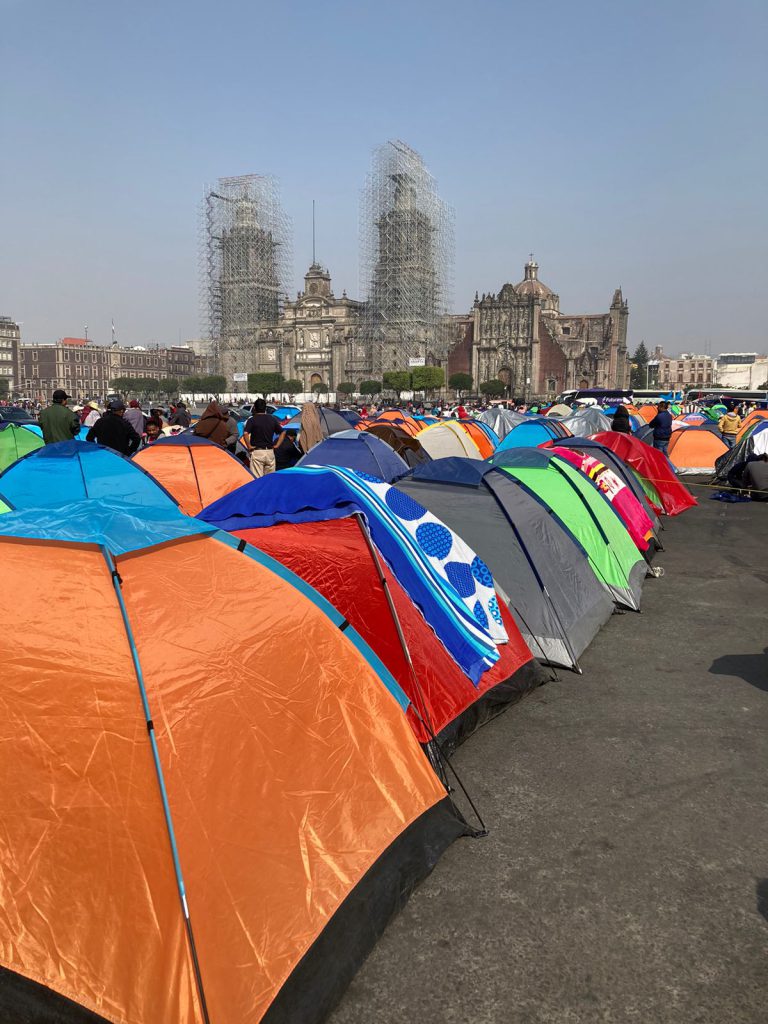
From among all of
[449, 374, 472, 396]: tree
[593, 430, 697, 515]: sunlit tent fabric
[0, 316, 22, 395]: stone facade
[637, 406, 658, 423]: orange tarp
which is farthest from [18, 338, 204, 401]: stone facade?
[593, 430, 697, 515]: sunlit tent fabric

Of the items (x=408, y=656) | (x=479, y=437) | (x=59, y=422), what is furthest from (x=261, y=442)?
(x=479, y=437)

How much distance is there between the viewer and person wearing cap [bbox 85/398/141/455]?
945 centimetres

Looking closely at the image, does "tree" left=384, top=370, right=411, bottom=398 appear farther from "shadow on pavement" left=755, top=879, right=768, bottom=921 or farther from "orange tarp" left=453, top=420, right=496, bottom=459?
"shadow on pavement" left=755, top=879, right=768, bottom=921

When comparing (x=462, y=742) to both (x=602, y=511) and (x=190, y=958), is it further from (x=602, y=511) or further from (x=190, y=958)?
(x=602, y=511)

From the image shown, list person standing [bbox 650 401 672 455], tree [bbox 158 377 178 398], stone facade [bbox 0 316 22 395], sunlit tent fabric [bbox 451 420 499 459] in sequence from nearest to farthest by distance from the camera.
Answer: person standing [bbox 650 401 672 455], sunlit tent fabric [bbox 451 420 499 459], tree [bbox 158 377 178 398], stone facade [bbox 0 316 22 395]

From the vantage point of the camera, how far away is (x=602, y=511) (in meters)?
7.39

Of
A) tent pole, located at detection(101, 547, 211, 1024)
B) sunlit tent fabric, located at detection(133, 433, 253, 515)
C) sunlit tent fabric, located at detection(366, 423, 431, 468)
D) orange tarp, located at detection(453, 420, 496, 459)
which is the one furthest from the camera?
orange tarp, located at detection(453, 420, 496, 459)

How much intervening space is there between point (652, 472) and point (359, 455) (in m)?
5.67

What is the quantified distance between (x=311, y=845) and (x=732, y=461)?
15522 millimetres

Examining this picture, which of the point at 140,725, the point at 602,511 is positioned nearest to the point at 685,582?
the point at 602,511

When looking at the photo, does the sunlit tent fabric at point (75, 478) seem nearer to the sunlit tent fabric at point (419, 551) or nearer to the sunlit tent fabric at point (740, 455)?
the sunlit tent fabric at point (419, 551)

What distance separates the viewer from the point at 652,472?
1280 cm

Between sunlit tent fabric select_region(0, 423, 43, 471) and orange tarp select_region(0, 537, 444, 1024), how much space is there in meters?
10.5

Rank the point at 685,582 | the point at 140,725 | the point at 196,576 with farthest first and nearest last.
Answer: the point at 685,582 → the point at 196,576 → the point at 140,725
